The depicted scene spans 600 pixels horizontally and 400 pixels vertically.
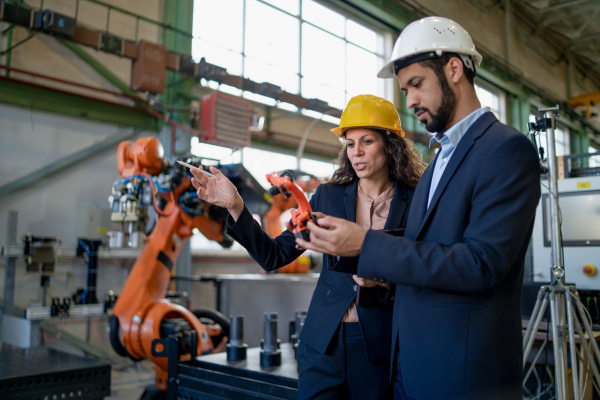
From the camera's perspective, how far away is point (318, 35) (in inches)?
349

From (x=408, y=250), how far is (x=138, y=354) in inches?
120

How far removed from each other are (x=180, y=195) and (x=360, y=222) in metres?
2.20

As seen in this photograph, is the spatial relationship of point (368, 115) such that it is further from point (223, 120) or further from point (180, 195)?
point (223, 120)

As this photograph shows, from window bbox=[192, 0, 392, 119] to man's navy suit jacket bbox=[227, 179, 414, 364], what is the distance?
5.07 metres

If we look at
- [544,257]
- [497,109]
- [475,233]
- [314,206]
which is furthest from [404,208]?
[497,109]

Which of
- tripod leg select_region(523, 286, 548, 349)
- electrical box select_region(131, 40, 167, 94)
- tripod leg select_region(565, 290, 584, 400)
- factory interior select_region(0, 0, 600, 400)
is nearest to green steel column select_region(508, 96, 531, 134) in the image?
factory interior select_region(0, 0, 600, 400)

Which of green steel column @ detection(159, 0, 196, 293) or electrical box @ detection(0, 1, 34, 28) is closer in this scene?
electrical box @ detection(0, 1, 34, 28)

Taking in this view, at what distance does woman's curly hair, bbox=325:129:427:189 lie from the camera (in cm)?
176

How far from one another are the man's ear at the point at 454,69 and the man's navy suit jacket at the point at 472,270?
163 millimetres

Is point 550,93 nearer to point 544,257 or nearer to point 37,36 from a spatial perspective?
point 544,257

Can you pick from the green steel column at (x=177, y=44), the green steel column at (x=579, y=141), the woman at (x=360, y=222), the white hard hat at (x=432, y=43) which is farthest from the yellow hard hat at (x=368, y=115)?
the green steel column at (x=579, y=141)

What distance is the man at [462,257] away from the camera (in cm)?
106

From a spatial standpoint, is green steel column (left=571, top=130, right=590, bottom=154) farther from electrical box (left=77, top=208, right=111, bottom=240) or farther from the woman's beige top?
the woman's beige top

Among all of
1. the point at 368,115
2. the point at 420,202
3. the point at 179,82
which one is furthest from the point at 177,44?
the point at 420,202
